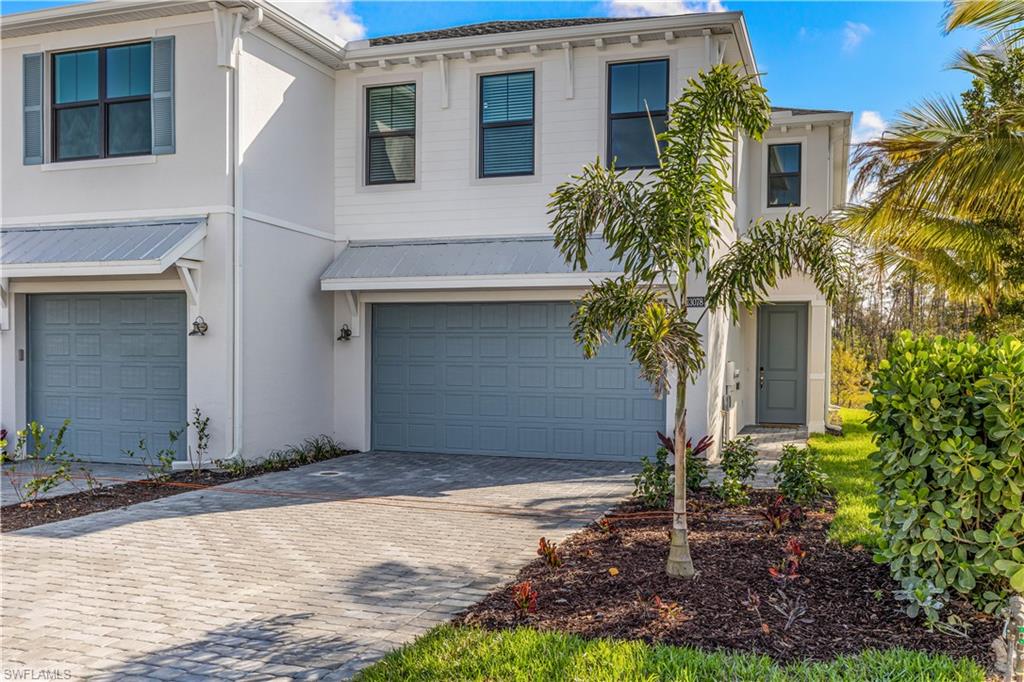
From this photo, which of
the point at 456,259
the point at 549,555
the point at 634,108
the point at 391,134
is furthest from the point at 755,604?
the point at 391,134

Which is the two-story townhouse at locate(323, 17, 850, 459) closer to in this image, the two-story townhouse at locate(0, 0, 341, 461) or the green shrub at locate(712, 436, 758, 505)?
the two-story townhouse at locate(0, 0, 341, 461)

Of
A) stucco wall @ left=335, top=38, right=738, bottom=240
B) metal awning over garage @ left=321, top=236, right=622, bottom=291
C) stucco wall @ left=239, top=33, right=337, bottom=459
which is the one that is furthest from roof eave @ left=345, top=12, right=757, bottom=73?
metal awning over garage @ left=321, top=236, right=622, bottom=291

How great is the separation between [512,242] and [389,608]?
7.28 metres

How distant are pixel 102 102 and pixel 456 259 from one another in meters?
5.33

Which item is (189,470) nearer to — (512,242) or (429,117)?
(512,242)

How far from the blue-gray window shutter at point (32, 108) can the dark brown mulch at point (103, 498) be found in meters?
5.16

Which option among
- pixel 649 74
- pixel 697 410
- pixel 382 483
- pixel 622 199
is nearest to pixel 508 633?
pixel 622 199

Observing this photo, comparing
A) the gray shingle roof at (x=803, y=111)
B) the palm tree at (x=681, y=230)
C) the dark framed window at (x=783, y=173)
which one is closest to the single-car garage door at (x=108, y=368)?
the palm tree at (x=681, y=230)

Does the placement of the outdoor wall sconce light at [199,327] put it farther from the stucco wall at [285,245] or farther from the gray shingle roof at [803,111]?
the gray shingle roof at [803,111]

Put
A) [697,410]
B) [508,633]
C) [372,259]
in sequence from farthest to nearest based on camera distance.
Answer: [372,259] → [697,410] → [508,633]

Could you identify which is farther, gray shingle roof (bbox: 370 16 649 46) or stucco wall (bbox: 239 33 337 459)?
gray shingle roof (bbox: 370 16 649 46)

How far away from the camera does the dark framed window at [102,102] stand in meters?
10.9

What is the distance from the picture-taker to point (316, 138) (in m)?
12.2

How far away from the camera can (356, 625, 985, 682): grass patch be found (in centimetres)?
381
